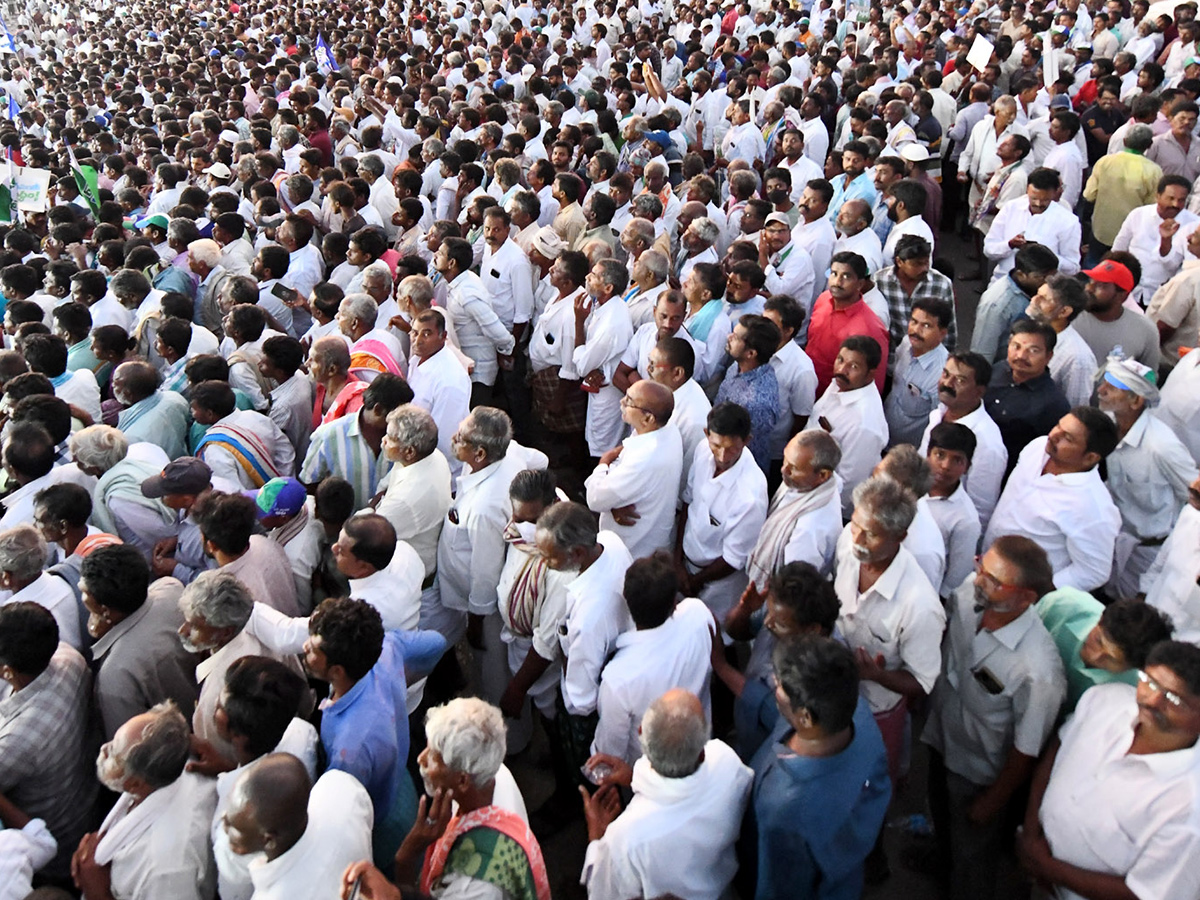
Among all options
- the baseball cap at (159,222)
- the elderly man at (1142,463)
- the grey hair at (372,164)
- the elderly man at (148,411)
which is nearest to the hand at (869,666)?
the elderly man at (1142,463)

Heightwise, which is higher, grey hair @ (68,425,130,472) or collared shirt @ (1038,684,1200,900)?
grey hair @ (68,425,130,472)

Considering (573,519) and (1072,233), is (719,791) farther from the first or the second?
(1072,233)

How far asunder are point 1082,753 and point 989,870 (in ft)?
2.71

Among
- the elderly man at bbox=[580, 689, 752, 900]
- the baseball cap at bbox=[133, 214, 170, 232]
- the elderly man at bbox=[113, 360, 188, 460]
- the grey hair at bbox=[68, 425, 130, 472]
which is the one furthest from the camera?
the baseball cap at bbox=[133, 214, 170, 232]

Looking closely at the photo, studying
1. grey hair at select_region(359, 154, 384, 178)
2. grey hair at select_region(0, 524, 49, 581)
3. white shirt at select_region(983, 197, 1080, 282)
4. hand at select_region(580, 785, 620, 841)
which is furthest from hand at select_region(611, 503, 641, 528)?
grey hair at select_region(359, 154, 384, 178)

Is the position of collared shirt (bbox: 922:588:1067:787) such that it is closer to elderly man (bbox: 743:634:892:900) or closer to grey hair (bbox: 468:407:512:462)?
elderly man (bbox: 743:634:892:900)

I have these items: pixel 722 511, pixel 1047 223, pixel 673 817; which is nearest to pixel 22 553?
pixel 673 817

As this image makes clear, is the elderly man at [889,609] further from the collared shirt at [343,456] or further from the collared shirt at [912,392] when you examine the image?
the collared shirt at [343,456]

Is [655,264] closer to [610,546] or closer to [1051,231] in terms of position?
[610,546]

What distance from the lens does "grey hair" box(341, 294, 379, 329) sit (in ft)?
17.5

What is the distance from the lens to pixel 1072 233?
256 inches

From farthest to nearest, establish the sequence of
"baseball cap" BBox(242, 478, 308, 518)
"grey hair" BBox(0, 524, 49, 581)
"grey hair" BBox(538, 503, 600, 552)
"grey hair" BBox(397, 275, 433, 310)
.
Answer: "grey hair" BBox(397, 275, 433, 310) < "baseball cap" BBox(242, 478, 308, 518) < "grey hair" BBox(0, 524, 49, 581) < "grey hair" BBox(538, 503, 600, 552)

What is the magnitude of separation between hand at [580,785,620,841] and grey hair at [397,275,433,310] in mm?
3212

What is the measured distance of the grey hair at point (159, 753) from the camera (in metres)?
2.54
